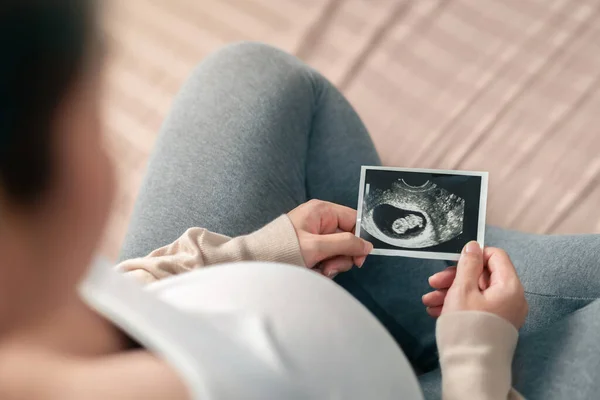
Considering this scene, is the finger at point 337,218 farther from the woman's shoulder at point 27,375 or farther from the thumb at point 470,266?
the woman's shoulder at point 27,375

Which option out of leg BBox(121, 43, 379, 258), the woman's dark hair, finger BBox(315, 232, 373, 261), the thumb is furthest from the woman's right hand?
the woman's dark hair

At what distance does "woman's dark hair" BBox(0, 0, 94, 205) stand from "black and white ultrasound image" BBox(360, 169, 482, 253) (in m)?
0.53

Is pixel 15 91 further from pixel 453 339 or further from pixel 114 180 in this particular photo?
pixel 453 339

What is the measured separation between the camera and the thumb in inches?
26.6

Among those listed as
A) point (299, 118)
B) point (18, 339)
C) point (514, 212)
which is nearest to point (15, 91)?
point (18, 339)

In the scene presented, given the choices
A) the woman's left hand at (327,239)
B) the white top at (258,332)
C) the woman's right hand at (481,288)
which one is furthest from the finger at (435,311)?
the white top at (258,332)

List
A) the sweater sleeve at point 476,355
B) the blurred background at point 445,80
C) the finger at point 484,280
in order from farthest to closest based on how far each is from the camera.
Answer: the blurred background at point 445,80, the finger at point 484,280, the sweater sleeve at point 476,355

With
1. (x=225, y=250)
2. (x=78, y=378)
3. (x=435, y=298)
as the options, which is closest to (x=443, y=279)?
(x=435, y=298)

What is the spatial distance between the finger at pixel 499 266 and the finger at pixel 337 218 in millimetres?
185

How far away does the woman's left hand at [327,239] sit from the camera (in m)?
0.73

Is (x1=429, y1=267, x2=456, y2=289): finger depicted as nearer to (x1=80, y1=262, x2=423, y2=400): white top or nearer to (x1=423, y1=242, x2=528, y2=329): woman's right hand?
(x1=423, y1=242, x2=528, y2=329): woman's right hand

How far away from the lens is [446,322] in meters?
0.64

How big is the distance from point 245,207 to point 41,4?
529 millimetres

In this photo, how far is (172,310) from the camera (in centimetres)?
47
